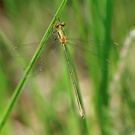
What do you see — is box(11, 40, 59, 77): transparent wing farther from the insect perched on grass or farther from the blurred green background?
the blurred green background

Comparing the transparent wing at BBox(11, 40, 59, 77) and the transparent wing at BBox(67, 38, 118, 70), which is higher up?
the transparent wing at BBox(11, 40, 59, 77)

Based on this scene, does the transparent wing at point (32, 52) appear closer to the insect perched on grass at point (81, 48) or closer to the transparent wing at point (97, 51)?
the insect perched on grass at point (81, 48)

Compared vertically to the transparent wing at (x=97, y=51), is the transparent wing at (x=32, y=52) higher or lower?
higher

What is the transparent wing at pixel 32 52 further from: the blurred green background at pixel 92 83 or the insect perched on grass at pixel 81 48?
the blurred green background at pixel 92 83

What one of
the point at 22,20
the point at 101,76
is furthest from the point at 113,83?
the point at 22,20

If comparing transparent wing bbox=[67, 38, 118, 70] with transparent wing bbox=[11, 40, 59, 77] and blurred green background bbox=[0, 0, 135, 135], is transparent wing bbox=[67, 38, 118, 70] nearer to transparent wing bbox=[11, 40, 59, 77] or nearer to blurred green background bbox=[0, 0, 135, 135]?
blurred green background bbox=[0, 0, 135, 135]

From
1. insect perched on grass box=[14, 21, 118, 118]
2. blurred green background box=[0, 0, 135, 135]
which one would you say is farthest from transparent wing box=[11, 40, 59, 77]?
blurred green background box=[0, 0, 135, 135]

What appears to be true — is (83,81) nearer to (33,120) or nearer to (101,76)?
(33,120)

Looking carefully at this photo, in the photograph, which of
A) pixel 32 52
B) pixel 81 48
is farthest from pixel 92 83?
pixel 32 52

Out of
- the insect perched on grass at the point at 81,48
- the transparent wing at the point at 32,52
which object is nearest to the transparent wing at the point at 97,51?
the insect perched on grass at the point at 81,48

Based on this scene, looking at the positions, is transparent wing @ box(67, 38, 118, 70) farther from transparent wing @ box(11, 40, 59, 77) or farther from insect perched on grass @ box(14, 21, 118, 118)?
transparent wing @ box(11, 40, 59, 77)

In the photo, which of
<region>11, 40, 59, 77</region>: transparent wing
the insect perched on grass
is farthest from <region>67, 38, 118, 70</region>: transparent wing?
<region>11, 40, 59, 77</region>: transparent wing
